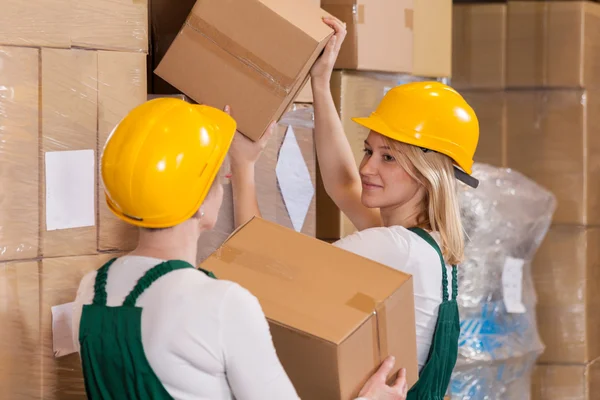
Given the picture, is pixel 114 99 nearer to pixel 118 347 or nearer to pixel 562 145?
pixel 118 347

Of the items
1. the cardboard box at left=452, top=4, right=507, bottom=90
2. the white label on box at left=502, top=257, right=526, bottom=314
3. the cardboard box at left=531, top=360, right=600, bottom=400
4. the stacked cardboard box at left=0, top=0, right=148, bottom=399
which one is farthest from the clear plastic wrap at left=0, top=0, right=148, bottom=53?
the cardboard box at left=531, top=360, right=600, bottom=400

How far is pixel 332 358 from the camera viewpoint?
1.44 metres

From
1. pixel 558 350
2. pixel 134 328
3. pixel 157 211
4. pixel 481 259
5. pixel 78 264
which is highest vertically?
pixel 157 211

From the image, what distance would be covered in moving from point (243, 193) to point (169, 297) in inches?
36.9

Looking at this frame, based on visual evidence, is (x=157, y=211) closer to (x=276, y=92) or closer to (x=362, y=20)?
(x=276, y=92)

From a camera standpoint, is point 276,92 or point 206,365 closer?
point 206,365

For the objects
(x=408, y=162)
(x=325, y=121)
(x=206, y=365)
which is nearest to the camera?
(x=206, y=365)

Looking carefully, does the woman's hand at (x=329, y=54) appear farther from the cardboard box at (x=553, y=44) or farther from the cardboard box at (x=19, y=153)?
the cardboard box at (x=553, y=44)

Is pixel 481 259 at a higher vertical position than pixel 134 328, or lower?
lower

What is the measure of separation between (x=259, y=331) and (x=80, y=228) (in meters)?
0.75

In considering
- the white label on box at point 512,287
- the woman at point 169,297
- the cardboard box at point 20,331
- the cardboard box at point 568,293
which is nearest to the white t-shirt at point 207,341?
the woman at point 169,297

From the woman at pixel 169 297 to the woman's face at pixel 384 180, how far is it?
0.69 m

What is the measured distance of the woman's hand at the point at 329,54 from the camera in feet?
6.60

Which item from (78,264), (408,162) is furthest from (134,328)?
(408,162)
